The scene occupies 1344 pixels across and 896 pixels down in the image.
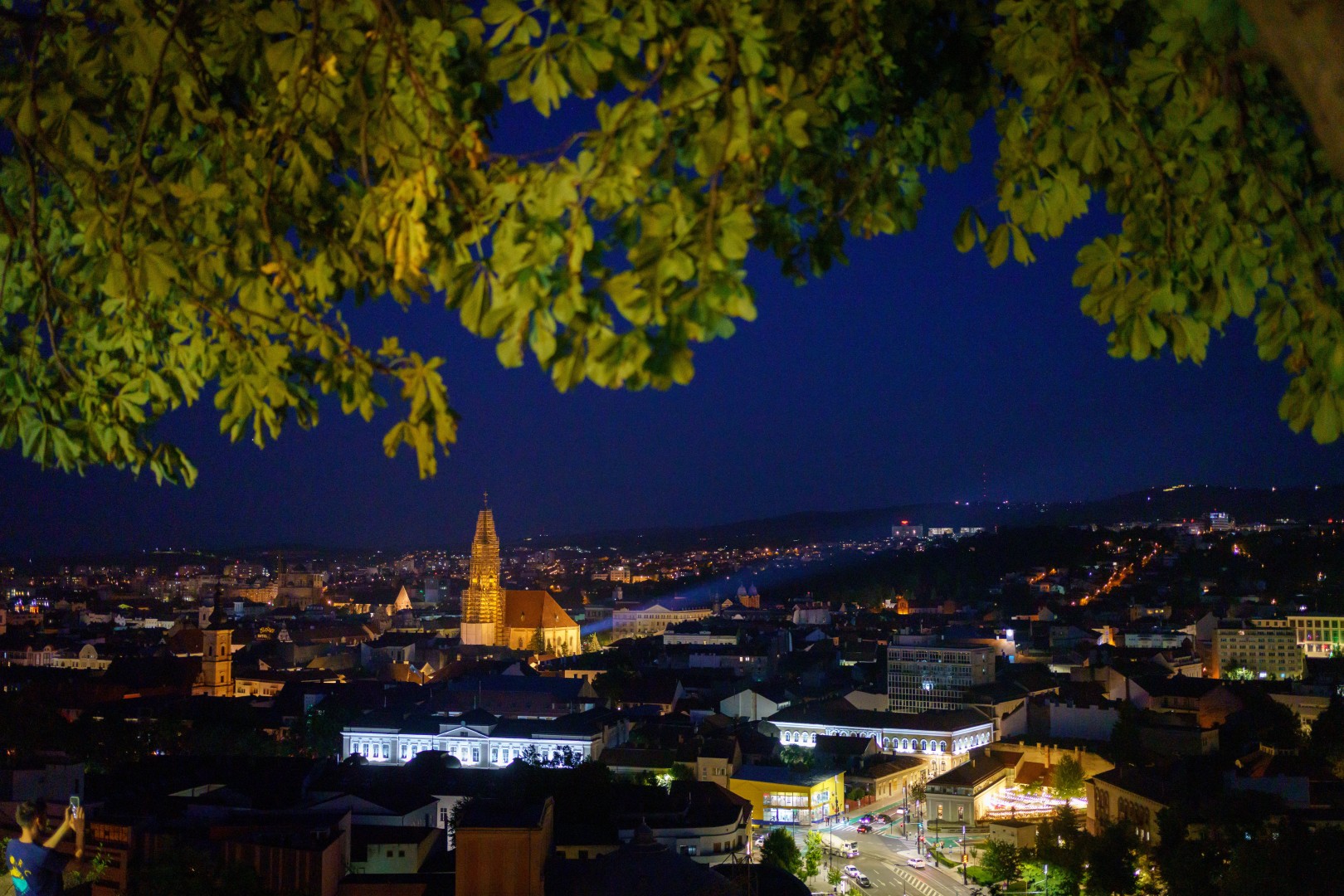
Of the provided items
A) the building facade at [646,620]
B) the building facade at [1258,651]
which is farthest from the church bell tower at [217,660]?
the building facade at [1258,651]

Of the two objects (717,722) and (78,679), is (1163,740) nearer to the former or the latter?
(717,722)

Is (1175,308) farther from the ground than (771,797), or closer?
farther from the ground

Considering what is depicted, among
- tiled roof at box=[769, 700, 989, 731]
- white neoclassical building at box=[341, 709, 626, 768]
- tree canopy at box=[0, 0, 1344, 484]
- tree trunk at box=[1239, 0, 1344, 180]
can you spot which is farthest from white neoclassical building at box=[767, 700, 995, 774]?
tree trunk at box=[1239, 0, 1344, 180]

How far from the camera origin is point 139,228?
198 cm

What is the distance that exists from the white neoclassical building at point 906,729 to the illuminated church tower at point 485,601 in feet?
62.5

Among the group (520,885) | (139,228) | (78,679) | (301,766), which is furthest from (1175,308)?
(78,679)

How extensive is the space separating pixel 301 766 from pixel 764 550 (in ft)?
283

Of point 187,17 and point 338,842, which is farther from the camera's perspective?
point 338,842

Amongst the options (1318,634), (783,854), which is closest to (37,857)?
(783,854)

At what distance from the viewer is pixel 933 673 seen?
2983 centimetres

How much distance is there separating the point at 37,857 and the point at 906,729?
2333 cm

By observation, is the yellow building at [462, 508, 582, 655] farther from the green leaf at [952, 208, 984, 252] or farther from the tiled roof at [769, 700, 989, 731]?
the green leaf at [952, 208, 984, 252]

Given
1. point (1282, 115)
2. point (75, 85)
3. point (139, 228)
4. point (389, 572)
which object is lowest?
point (389, 572)

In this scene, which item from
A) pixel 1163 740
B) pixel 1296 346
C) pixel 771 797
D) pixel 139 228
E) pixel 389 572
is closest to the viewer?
pixel 1296 346
